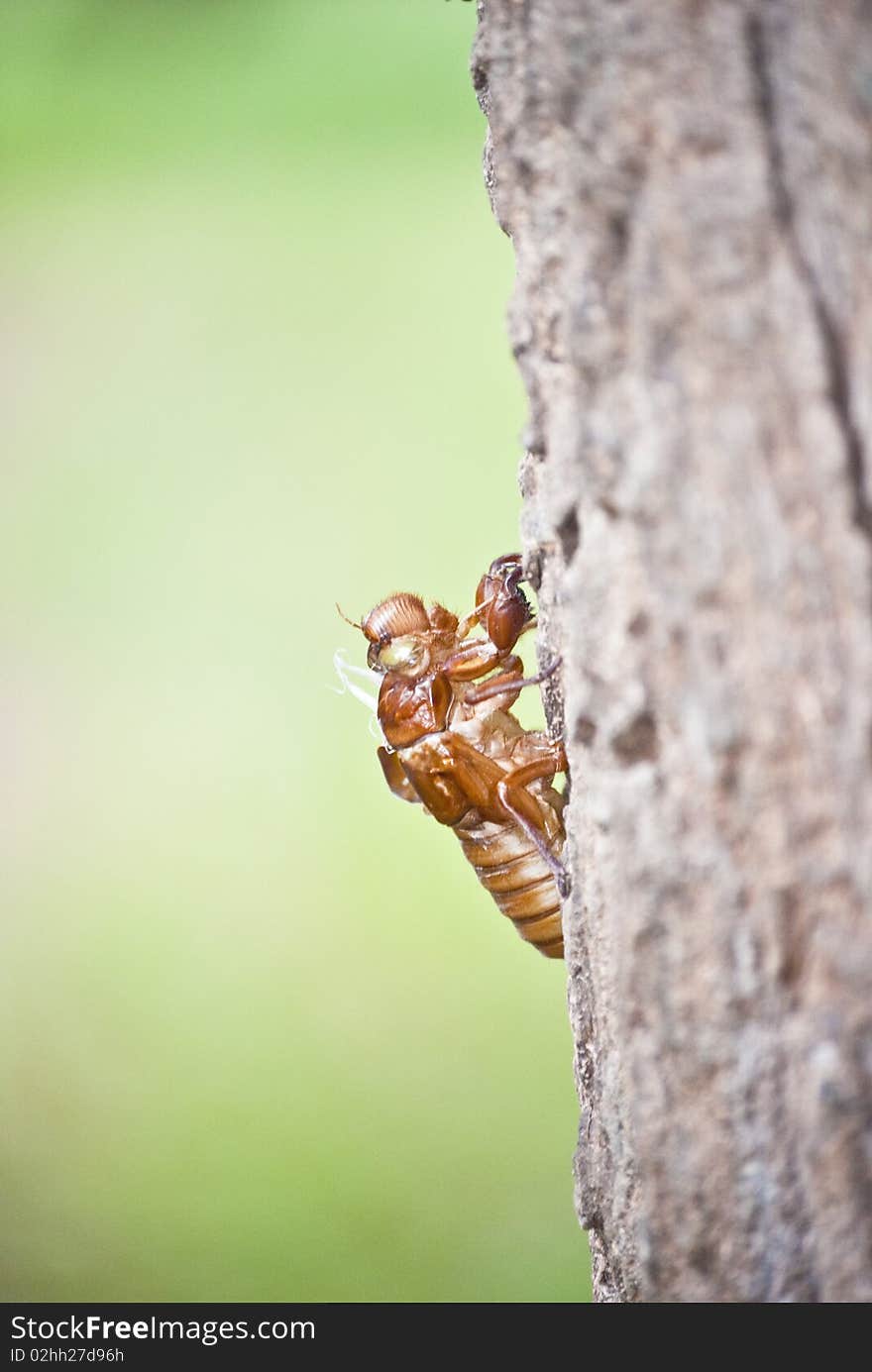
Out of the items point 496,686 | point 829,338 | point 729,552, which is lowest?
point 496,686

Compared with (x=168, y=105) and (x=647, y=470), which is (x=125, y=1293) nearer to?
(x=647, y=470)

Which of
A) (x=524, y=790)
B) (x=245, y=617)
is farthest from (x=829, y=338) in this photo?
(x=245, y=617)

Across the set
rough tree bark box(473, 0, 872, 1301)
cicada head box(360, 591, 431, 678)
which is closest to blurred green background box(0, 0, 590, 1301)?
cicada head box(360, 591, 431, 678)

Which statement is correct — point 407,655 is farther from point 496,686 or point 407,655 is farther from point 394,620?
point 496,686

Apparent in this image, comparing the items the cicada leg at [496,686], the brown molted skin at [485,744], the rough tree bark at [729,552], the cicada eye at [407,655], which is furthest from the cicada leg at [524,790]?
the rough tree bark at [729,552]

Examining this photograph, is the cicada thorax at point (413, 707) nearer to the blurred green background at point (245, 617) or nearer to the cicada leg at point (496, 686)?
Answer: the cicada leg at point (496, 686)
